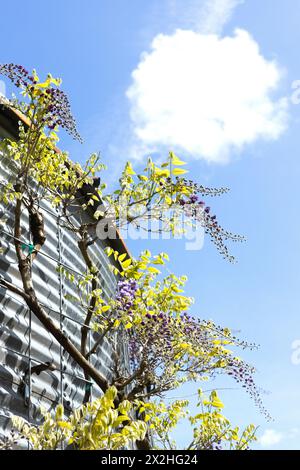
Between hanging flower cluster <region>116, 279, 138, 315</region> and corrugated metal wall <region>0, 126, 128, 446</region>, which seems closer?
corrugated metal wall <region>0, 126, 128, 446</region>

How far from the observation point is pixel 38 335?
5.70 meters

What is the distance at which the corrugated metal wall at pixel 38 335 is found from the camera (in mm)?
5059

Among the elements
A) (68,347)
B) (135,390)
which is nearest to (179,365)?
(135,390)

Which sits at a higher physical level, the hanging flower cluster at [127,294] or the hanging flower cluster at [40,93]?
the hanging flower cluster at [40,93]

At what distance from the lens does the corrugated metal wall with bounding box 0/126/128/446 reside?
5.06 metres

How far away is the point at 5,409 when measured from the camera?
483 centimetres

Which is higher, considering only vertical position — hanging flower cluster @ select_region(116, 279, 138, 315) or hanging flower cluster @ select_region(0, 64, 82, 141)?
hanging flower cluster @ select_region(0, 64, 82, 141)

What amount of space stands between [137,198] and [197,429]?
2.11 metres

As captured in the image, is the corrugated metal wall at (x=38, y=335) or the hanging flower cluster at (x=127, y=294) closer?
the corrugated metal wall at (x=38, y=335)

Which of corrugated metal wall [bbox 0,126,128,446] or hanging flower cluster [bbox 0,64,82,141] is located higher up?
hanging flower cluster [bbox 0,64,82,141]

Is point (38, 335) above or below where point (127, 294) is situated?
below
